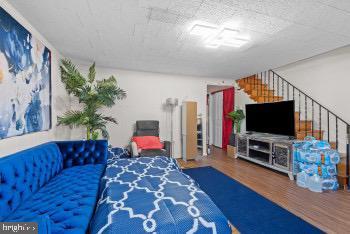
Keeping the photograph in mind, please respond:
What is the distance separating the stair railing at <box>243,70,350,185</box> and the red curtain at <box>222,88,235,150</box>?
0.72 m

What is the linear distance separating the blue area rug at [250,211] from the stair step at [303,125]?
81.0 inches

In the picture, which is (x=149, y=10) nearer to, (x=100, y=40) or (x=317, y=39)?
(x=100, y=40)

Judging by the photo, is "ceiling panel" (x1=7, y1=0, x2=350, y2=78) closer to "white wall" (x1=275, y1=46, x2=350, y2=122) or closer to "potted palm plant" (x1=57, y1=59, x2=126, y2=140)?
"potted palm plant" (x1=57, y1=59, x2=126, y2=140)

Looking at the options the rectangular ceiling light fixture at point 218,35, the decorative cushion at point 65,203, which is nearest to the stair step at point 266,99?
the rectangular ceiling light fixture at point 218,35

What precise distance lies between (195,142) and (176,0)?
3.67 m

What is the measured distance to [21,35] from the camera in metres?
2.17

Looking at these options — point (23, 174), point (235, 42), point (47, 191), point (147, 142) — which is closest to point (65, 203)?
point (47, 191)

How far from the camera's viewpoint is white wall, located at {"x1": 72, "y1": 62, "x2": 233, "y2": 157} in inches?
184

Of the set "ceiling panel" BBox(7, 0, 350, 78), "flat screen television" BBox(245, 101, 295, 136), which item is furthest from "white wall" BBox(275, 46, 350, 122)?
"flat screen television" BBox(245, 101, 295, 136)

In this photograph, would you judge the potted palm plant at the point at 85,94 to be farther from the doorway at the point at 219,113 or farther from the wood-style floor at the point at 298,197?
the doorway at the point at 219,113

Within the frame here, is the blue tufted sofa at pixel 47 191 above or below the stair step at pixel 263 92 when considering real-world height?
below

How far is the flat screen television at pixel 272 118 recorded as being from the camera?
12.2 feet

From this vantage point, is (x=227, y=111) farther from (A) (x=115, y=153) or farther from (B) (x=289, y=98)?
(A) (x=115, y=153)

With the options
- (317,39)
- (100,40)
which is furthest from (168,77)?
(317,39)
